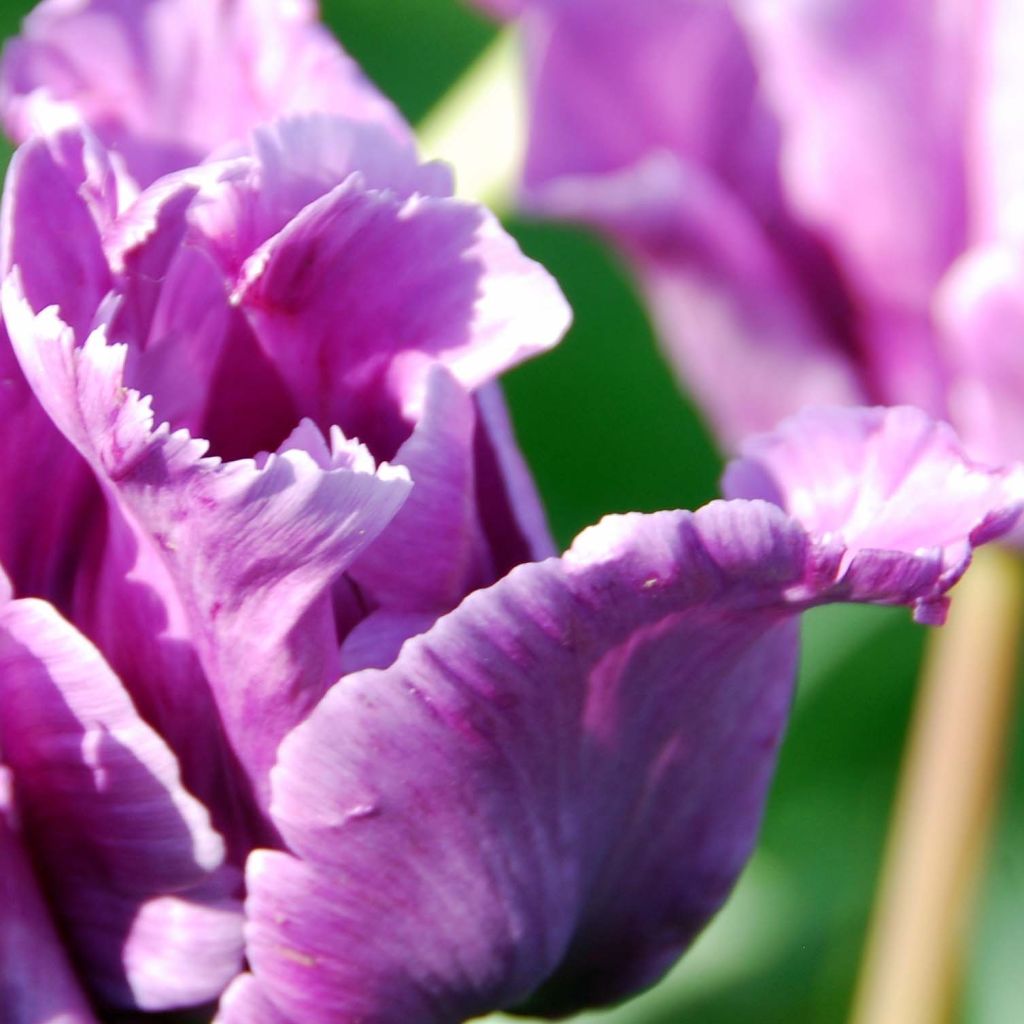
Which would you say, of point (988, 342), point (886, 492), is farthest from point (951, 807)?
point (886, 492)

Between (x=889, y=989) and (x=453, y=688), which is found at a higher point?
(x=453, y=688)

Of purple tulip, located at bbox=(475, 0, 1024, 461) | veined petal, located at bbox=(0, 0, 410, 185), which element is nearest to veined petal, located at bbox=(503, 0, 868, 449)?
purple tulip, located at bbox=(475, 0, 1024, 461)

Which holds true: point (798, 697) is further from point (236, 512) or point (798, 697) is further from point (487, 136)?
point (236, 512)

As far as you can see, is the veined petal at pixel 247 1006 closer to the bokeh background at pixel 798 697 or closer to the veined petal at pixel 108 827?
the veined petal at pixel 108 827

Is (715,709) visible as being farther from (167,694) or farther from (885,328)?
(885,328)

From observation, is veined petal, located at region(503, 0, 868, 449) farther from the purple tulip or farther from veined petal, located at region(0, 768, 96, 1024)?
veined petal, located at region(0, 768, 96, 1024)

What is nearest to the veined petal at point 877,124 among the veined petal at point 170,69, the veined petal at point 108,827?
the veined petal at point 170,69

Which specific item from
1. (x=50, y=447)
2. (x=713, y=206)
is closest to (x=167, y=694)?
(x=50, y=447)
